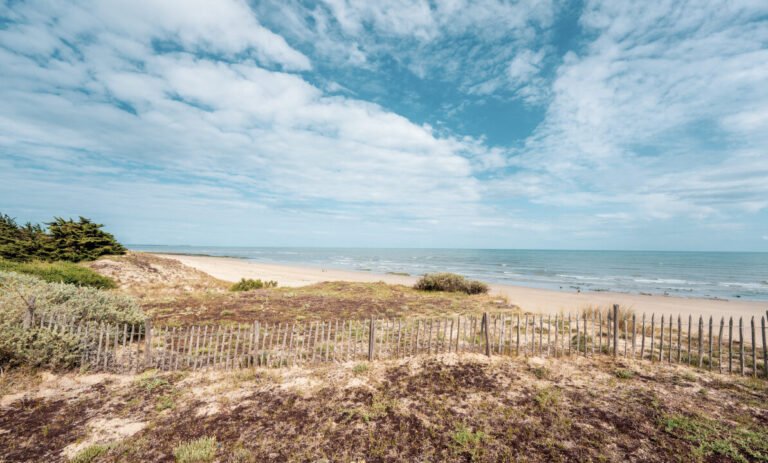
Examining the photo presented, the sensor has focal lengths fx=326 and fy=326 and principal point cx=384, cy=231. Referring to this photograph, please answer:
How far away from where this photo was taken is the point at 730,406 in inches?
238

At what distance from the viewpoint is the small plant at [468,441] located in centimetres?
484

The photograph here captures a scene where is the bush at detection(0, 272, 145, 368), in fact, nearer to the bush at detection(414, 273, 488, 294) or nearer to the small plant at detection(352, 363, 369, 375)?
the small plant at detection(352, 363, 369, 375)

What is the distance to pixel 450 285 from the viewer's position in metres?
22.4

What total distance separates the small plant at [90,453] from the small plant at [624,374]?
10.0m

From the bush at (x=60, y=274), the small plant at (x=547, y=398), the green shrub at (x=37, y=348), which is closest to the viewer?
the small plant at (x=547, y=398)

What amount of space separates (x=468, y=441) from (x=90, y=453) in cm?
577

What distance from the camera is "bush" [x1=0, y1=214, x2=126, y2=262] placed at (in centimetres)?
2114

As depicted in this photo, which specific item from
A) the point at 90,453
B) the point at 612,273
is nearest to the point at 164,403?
the point at 90,453

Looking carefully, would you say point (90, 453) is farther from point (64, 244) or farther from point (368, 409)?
point (64, 244)

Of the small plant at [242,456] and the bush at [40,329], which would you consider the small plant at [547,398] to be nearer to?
the small plant at [242,456]

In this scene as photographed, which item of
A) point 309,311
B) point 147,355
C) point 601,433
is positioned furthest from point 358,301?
point 601,433

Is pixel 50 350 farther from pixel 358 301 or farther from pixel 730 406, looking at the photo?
pixel 730 406

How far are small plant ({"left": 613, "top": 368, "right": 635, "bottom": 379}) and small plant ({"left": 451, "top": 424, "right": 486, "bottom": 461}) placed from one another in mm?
4456

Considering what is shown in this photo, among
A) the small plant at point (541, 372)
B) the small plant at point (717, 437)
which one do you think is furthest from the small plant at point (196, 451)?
the small plant at point (717, 437)
